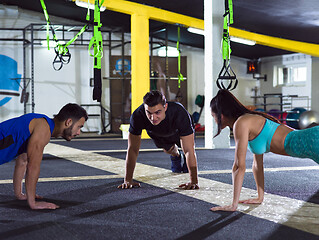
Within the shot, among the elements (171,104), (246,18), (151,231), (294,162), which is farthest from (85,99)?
(151,231)

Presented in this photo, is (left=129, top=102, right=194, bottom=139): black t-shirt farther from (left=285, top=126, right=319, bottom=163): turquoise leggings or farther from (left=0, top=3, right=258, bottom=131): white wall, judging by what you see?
(left=0, top=3, right=258, bottom=131): white wall

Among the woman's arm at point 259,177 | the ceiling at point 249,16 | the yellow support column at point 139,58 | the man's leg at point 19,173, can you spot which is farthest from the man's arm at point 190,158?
the yellow support column at point 139,58

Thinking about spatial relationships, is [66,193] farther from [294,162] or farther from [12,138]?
[294,162]

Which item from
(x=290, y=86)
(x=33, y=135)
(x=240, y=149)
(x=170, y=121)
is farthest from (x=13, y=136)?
(x=290, y=86)

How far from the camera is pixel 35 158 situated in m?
2.17

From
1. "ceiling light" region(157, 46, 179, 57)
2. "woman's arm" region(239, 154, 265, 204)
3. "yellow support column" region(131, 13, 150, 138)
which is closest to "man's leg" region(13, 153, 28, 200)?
"woman's arm" region(239, 154, 265, 204)

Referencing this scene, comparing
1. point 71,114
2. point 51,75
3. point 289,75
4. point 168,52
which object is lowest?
point 71,114

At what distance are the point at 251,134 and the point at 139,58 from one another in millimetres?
6251

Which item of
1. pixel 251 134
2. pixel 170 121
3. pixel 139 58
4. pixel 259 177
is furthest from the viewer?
pixel 139 58

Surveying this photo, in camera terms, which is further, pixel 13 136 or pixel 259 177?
pixel 259 177

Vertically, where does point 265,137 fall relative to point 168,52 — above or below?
below

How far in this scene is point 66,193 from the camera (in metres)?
2.74

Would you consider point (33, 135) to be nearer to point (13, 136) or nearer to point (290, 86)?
point (13, 136)

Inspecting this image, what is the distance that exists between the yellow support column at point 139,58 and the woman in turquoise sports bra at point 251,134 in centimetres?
601
